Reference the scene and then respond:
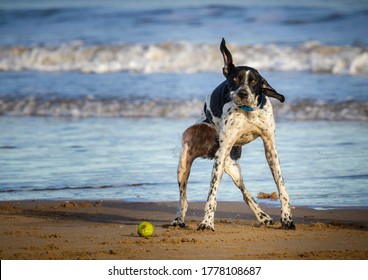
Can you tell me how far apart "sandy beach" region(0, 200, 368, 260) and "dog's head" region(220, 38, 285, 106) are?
121 centimetres

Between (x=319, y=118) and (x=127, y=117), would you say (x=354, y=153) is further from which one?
(x=127, y=117)

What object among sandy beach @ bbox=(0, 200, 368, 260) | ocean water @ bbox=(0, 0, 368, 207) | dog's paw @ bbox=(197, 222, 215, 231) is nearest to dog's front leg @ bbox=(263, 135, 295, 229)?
sandy beach @ bbox=(0, 200, 368, 260)

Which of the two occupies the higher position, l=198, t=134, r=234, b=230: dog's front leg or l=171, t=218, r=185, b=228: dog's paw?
l=198, t=134, r=234, b=230: dog's front leg

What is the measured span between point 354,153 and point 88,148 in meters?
3.83

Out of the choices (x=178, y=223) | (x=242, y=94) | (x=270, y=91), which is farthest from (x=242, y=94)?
(x=178, y=223)

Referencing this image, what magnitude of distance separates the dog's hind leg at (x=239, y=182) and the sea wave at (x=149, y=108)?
6.94m

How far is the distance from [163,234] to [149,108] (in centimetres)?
953

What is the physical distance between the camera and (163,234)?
29.4ft

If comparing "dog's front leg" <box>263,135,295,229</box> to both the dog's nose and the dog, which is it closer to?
the dog

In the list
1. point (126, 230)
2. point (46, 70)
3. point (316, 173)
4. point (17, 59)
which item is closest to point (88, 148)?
point (316, 173)

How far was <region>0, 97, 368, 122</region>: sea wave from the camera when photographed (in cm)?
1705

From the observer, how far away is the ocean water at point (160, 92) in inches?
470

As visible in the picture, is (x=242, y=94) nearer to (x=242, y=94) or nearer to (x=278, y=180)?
(x=242, y=94)

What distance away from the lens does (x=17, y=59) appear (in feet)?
89.1
